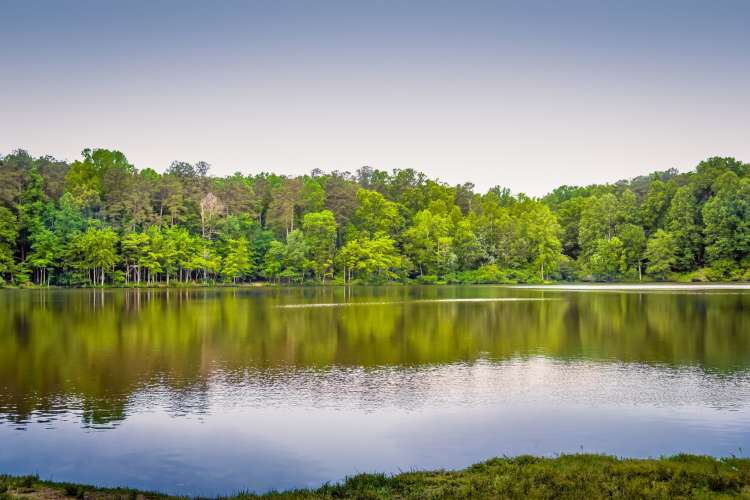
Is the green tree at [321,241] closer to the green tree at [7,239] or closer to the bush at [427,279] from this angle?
the bush at [427,279]

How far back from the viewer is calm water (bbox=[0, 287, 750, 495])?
37.9 feet

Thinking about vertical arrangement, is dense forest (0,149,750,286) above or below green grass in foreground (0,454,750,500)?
above

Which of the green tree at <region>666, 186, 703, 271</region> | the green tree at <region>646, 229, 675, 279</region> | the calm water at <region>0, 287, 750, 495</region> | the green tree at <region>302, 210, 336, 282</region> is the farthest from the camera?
the green tree at <region>302, 210, 336, 282</region>

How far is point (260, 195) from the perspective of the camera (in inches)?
4830

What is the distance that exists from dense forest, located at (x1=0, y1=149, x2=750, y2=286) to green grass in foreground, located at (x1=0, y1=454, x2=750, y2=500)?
88.5 m

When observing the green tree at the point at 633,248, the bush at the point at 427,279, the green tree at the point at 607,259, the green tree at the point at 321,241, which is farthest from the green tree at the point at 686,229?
the green tree at the point at 321,241

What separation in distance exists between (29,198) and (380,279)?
57.7 meters

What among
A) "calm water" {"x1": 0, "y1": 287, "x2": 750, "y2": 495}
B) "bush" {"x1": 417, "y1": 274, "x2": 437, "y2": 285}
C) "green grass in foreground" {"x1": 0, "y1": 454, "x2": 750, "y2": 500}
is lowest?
"bush" {"x1": 417, "y1": 274, "x2": 437, "y2": 285}

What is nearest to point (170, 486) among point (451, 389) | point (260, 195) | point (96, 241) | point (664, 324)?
point (451, 389)

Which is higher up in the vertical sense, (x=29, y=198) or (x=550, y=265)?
(x=29, y=198)

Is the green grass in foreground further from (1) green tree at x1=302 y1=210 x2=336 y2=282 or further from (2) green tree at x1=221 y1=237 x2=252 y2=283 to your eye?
(1) green tree at x1=302 y1=210 x2=336 y2=282

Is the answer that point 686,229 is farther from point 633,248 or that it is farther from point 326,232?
point 326,232

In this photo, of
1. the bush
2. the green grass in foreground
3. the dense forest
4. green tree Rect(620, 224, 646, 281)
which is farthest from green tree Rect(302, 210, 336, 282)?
the green grass in foreground

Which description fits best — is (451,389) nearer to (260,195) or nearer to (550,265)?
(550,265)
